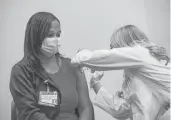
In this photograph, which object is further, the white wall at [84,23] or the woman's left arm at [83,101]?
the white wall at [84,23]

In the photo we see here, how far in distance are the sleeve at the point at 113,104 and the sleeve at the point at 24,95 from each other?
325 millimetres

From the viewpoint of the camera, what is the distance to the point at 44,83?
1603 millimetres

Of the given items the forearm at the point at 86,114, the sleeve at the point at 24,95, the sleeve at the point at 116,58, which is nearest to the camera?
the sleeve at the point at 116,58

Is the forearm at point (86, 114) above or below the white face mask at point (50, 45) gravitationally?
below

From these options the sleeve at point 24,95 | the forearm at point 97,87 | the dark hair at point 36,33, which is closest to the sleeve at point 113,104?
the forearm at point 97,87

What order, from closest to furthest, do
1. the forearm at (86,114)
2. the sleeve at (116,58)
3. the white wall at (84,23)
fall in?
the sleeve at (116,58) < the forearm at (86,114) < the white wall at (84,23)

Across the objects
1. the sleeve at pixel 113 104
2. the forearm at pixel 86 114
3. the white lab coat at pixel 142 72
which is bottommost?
the forearm at pixel 86 114

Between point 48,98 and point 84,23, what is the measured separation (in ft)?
3.19

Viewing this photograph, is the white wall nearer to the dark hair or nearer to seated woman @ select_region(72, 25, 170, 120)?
seated woman @ select_region(72, 25, 170, 120)

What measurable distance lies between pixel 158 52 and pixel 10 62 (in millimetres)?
1426

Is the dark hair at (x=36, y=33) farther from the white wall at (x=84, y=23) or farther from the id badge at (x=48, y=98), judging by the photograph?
the white wall at (x=84, y=23)

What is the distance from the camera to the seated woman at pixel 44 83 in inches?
62.0

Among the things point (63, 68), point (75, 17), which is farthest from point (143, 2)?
point (63, 68)

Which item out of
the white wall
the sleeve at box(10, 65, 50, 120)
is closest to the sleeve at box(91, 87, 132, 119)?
the sleeve at box(10, 65, 50, 120)
